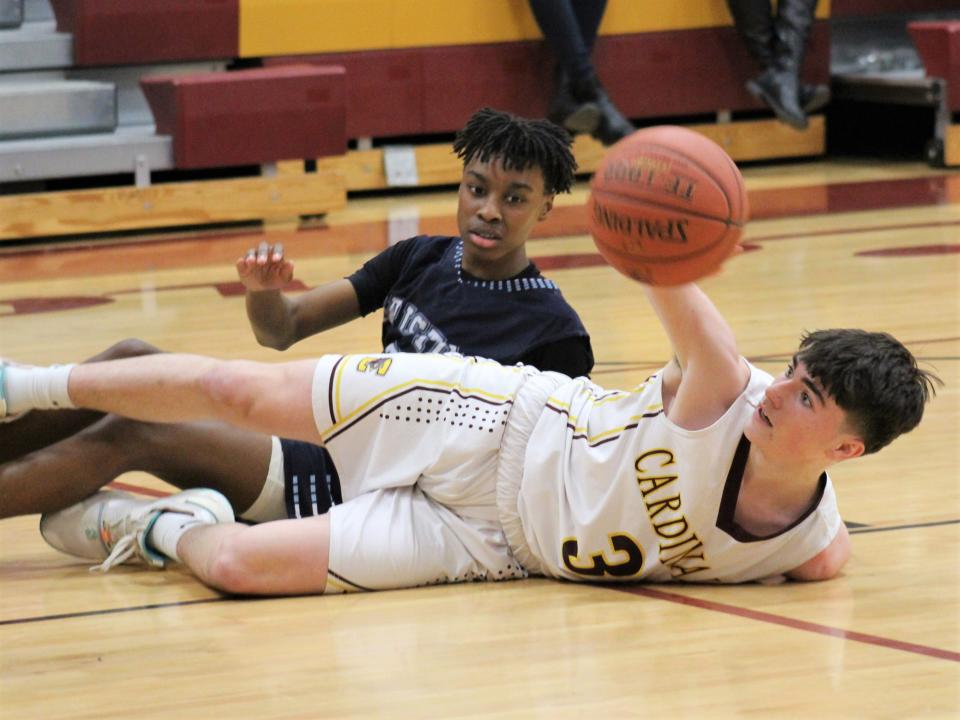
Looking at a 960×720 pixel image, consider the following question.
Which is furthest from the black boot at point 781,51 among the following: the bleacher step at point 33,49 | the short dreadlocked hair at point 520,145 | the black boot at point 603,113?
the short dreadlocked hair at point 520,145

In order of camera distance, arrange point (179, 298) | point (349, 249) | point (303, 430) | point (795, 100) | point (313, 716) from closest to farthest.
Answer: point (313, 716) < point (303, 430) < point (179, 298) < point (349, 249) < point (795, 100)

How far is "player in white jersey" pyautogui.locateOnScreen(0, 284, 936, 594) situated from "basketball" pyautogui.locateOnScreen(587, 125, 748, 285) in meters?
0.14

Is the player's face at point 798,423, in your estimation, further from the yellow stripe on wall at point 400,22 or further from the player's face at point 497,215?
the yellow stripe on wall at point 400,22

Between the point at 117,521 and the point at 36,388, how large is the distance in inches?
11.7

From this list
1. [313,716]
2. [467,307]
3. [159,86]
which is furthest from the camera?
[159,86]

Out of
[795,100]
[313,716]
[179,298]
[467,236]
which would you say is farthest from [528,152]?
[795,100]

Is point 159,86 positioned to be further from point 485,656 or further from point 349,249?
point 485,656

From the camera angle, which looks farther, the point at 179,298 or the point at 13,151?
the point at 13,151

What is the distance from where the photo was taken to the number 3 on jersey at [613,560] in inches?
114

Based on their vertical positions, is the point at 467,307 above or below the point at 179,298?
above

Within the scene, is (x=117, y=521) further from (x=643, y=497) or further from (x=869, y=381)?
(x=869, y=381)

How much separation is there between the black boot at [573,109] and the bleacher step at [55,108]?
7.40ft

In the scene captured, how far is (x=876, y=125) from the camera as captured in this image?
1023 cm

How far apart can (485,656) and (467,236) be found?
1026 millimetres
